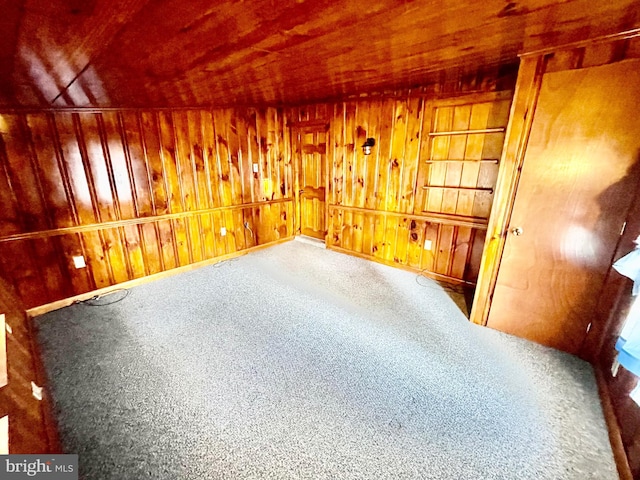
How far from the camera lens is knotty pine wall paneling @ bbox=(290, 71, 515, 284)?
9.21 feet

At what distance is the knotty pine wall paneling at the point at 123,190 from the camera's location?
2578mm

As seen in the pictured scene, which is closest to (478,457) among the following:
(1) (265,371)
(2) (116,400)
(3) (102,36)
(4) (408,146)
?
(1) (265,371)

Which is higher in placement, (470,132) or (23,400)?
(470,132)

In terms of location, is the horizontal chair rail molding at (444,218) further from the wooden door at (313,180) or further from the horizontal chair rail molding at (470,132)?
the wooden door at (313,180)

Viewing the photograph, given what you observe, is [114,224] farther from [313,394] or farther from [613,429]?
[613,429]

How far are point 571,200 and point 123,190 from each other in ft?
13.8

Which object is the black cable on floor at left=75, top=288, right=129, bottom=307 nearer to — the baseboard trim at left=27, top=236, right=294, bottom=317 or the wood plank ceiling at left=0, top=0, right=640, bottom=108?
the baseboard trim at left=27, top=236, right=294, bottom=317

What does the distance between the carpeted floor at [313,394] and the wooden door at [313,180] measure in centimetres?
217

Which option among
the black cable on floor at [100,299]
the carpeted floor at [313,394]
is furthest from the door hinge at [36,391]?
the black cable on floor at [100,299]

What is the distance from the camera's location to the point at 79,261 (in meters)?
2.92

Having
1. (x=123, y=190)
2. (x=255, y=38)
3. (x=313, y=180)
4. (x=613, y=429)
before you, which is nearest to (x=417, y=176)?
(x=313, y=180)

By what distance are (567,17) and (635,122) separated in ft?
2.85

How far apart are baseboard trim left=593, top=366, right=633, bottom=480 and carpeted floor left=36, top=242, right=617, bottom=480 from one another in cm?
4

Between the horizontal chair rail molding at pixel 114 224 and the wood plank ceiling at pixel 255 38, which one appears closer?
the wood plank ceiling at pixel 255 38
